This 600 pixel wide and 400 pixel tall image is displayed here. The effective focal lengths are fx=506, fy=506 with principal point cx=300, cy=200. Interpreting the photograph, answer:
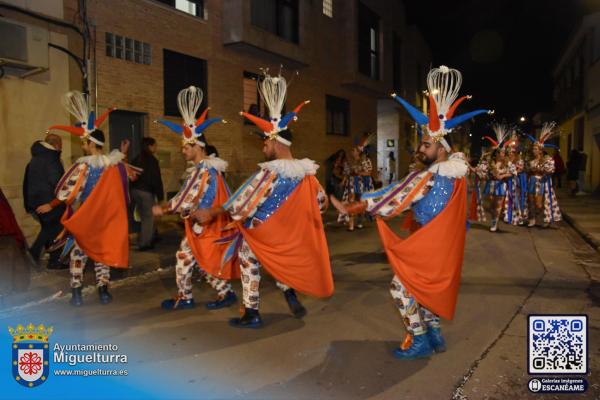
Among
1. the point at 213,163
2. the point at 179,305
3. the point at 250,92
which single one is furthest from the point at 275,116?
the point at 250,92

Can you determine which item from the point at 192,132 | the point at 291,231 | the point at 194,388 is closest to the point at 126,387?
the point at 194,388

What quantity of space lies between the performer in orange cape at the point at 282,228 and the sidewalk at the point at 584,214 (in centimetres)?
661

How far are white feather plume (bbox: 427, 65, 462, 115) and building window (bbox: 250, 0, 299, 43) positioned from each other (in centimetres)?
1212

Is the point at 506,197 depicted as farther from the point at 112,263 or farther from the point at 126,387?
the point at 126,387

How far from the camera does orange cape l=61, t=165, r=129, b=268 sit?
18.5ft

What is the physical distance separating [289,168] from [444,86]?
5.15 ft

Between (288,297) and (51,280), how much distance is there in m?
3.54

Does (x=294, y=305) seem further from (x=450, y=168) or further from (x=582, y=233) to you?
(x=582, y=233)

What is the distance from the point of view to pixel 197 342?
457 cm

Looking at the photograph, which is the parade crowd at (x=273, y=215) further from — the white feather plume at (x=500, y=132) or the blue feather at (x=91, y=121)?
the white feather plume at (x=500, y=132)

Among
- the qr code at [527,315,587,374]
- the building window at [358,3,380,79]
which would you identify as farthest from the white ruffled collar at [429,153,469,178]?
the building window at [358,3,380,79]

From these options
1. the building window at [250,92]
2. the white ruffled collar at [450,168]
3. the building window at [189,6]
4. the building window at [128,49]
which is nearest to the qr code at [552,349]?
the white ruffled collar at [450,168]

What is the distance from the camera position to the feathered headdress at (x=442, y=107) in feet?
13.4

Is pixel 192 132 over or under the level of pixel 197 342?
over
